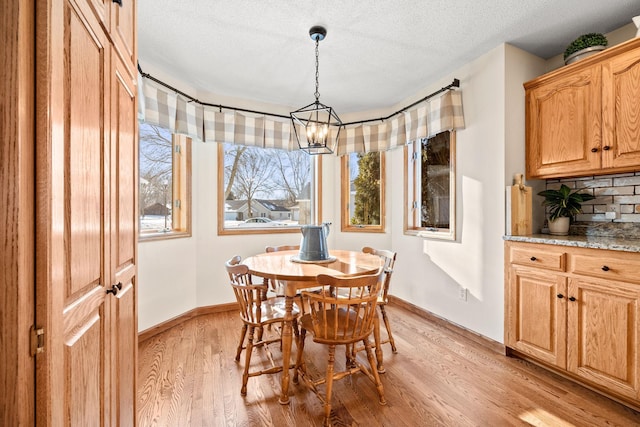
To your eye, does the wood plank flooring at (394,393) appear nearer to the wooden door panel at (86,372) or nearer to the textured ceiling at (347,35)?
the wooden door panel at (86,372)

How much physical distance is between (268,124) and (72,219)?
305 cm

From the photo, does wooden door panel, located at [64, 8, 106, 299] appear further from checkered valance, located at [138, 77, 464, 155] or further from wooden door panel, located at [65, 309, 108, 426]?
checkered valance, located at [138, 77, 464, 155]

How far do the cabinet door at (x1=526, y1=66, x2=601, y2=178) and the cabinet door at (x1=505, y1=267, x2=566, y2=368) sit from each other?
2.79 feet

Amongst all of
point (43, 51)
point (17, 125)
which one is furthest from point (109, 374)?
point (43, 51)

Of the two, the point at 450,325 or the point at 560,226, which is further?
the point at 450,325

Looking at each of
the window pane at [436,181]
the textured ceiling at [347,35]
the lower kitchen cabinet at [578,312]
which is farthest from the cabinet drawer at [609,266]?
the textured ceiling at [347,35]

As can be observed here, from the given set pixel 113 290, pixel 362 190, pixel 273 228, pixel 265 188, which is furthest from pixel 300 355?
pixel 362 190

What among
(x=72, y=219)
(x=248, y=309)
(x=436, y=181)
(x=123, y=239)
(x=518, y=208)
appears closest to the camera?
(x=72, y=219)

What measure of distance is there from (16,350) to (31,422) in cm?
16

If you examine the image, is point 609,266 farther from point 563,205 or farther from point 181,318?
point 181,318

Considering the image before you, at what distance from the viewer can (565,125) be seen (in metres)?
2.32

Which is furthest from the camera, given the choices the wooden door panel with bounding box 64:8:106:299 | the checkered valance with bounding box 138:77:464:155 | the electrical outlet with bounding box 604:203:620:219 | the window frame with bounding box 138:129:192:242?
the window frame with bounding box 138:129:192:242

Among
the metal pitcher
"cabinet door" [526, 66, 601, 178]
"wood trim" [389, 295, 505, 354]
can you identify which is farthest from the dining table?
"cabinet door" [526, 66, 601, 178]

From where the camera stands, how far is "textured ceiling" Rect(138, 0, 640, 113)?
2.07 meters
